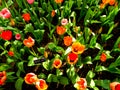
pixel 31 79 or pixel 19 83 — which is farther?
pixel 19 83

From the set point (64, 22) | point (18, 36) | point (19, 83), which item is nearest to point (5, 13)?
point (18, 36)

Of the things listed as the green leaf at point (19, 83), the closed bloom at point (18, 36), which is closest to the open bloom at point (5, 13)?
the closed bloom at point (18, 36)

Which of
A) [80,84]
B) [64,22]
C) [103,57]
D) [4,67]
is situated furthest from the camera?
[64,22]

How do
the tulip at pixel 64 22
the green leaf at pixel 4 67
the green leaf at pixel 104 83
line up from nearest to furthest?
1. the green leaf at pixel 104 83
2. the green leaf at pixel 4 67
3. the tulip at pixel 64 22

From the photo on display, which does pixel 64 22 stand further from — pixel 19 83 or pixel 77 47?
pixel 19 83

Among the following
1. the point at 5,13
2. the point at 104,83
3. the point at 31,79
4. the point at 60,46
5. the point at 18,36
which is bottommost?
the point at 104,83

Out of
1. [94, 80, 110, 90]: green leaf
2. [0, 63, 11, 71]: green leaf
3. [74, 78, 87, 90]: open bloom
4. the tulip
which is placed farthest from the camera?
the tulip

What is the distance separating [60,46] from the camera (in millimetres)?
2299

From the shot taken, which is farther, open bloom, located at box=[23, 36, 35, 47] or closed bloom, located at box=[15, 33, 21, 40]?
closed bloom, located at box=[15, 33, 21, 40]

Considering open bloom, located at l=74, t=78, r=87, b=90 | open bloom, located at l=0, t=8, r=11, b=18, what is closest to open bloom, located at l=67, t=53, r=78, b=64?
open bloom, located at l=74, t=78, r=87, b=90

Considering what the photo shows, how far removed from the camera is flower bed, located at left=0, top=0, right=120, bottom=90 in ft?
6.67

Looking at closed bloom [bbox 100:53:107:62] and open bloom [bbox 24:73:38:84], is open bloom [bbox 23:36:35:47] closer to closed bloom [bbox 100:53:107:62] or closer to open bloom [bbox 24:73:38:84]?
open bloom [bbox 24:73:38:84]

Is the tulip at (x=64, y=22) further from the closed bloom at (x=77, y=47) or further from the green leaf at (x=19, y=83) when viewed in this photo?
the green leaf at (x=19, y=83)

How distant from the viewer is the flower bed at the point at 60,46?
6.67 ft
